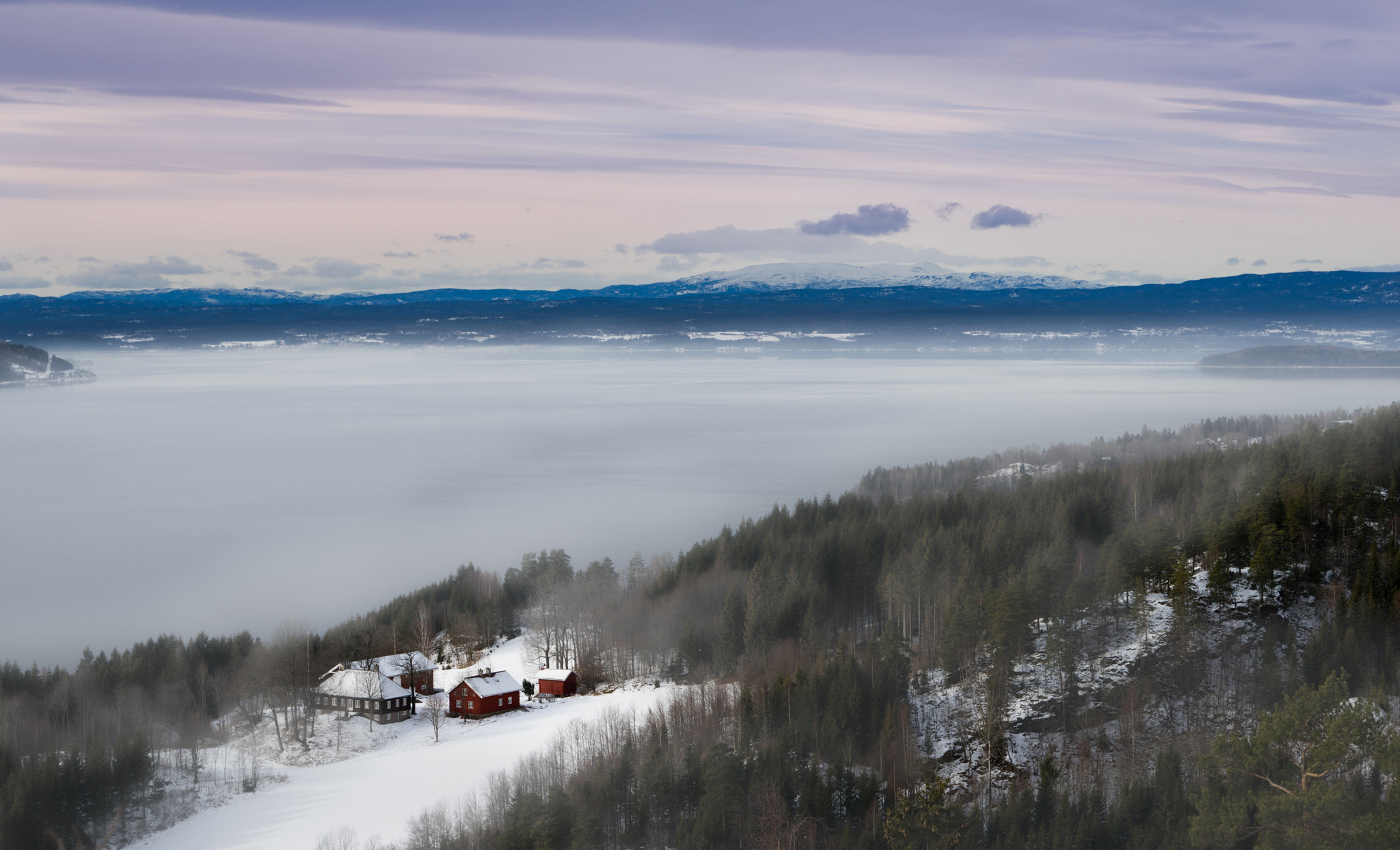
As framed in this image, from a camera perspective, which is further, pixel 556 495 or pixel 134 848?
pixel 556 495

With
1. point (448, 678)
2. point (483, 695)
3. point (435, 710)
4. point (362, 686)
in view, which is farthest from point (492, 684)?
point (448, 678)

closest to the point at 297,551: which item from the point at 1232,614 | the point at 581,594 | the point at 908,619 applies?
the point at 581,594

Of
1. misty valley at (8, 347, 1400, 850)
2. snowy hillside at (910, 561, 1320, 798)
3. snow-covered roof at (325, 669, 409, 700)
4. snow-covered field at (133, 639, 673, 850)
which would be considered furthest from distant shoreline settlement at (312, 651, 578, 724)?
snowy hillside at (910, 561, 1320, 798)

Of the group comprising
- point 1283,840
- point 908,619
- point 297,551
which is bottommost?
point 297,551

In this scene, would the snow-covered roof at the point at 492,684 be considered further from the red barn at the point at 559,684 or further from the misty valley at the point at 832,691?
the red barn at the point at 559,684

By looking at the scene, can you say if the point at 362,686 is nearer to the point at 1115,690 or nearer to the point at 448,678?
the point at 448,678

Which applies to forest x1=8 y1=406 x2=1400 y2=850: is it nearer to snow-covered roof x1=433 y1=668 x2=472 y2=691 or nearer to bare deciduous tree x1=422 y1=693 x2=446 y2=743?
snow-covered roof x1=433 y1=668 x2=472 y2=691

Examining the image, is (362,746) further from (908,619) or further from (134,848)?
(908,619)
